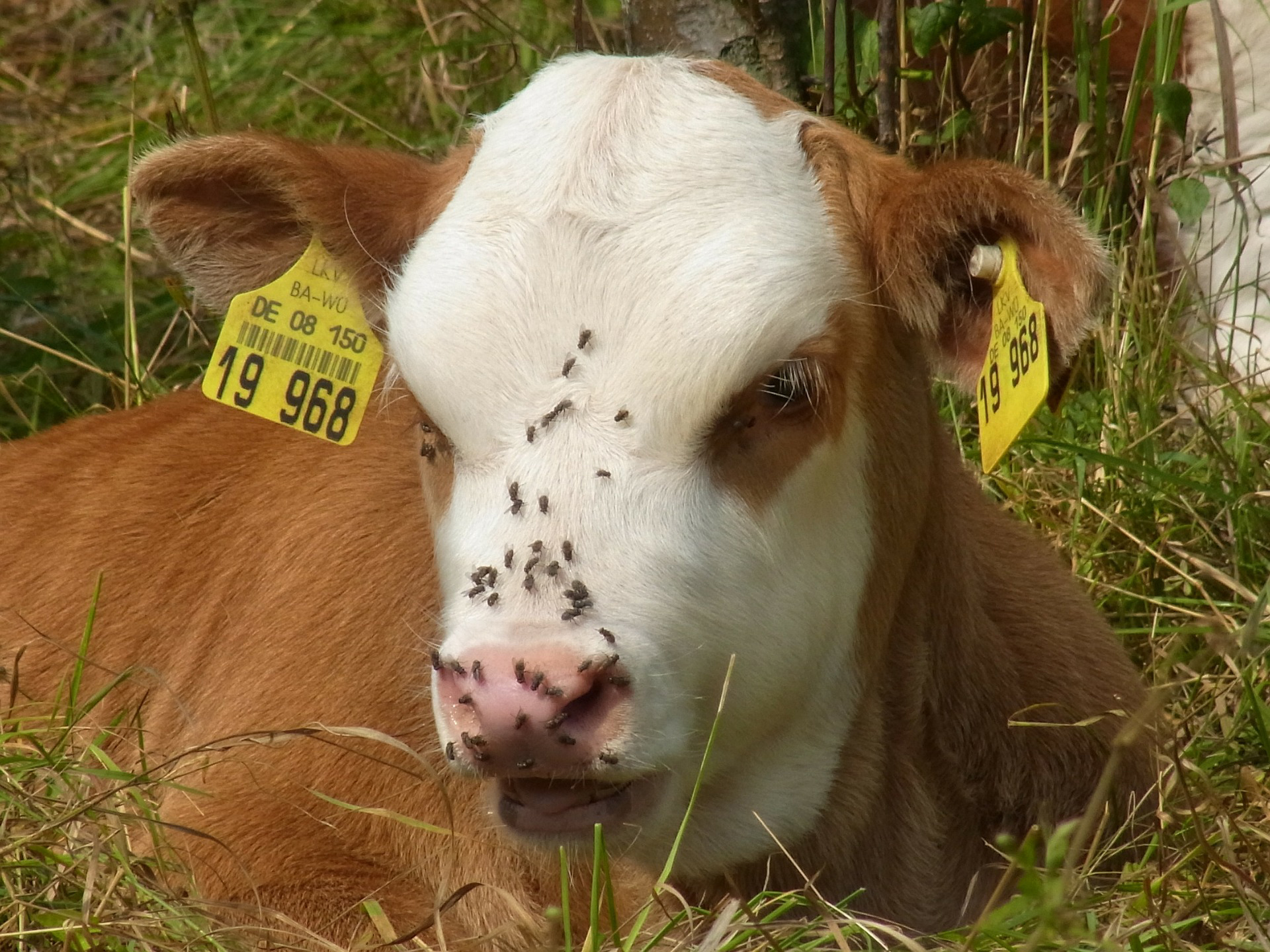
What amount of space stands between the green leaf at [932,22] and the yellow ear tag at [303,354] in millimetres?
1904

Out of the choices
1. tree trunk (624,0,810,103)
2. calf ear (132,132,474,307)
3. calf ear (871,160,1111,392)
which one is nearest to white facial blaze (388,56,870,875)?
calf ear (871,160,1111,392)

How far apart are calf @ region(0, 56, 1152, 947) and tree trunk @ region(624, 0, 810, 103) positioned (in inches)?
52.8

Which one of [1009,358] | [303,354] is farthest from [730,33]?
[1009,358]

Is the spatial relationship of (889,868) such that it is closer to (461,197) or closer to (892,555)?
(892,555)

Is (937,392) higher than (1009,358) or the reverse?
the reverse

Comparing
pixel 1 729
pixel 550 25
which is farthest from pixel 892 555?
pixel 550 25

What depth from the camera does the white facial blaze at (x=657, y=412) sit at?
114 inches

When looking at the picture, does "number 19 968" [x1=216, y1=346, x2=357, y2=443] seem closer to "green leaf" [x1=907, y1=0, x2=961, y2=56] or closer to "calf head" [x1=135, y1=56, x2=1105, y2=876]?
"calf head" [x1=135, y1=56, x2=1105, y2=876]

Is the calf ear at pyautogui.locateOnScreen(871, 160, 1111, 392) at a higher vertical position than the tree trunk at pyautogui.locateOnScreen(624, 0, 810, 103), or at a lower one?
lower

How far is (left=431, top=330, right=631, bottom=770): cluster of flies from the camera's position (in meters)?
2.66

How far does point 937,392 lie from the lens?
5.34 m

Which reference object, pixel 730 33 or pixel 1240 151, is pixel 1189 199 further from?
pixel 730 33

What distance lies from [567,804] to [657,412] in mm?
692

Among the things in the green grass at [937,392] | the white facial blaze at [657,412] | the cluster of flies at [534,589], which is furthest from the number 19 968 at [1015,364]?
the cluster of flies at [534,589]
